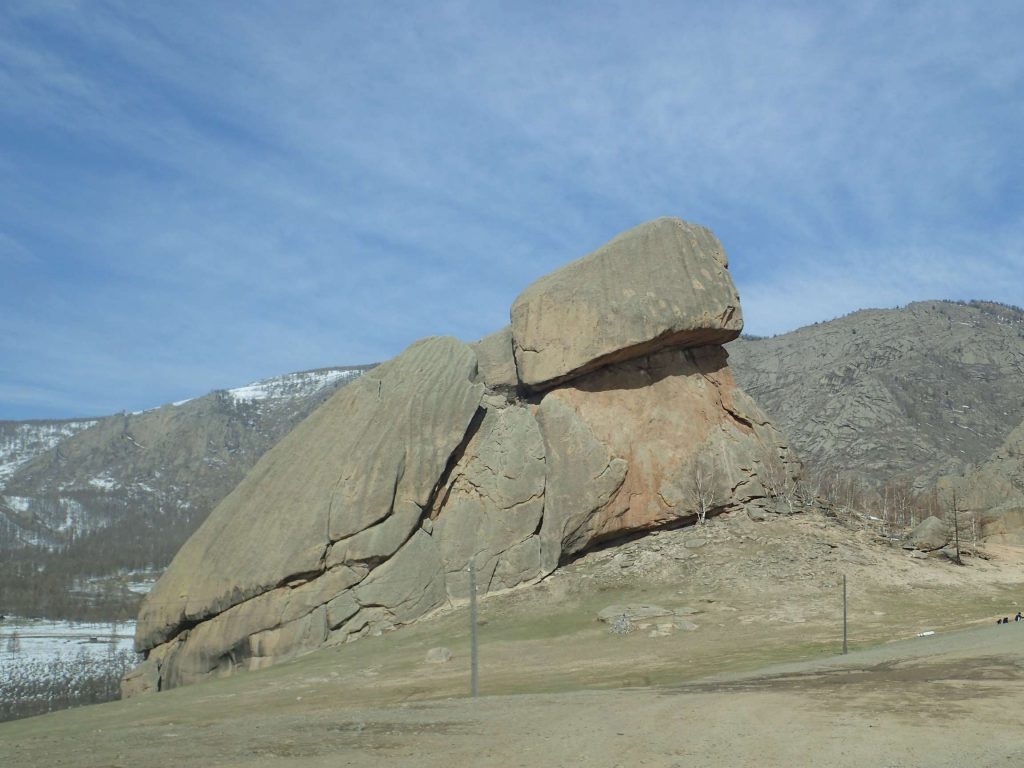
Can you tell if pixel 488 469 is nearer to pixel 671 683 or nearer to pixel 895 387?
pixel 671 683

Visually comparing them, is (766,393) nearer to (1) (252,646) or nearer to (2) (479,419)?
(2) (479,419)

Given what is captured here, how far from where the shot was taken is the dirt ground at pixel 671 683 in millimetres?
16016

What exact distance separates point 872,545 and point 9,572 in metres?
162

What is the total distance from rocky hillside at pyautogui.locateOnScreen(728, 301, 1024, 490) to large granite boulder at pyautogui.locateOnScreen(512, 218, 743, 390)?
69.8 m

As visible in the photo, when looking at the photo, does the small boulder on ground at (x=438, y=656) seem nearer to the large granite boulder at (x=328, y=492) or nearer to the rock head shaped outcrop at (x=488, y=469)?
the rock head shaped outcrop at (x=488, y=469)

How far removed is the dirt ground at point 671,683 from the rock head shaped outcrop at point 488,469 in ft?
6.32

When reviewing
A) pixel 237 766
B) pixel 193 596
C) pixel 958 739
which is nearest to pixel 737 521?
pixel 193 596

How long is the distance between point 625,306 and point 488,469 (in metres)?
9.69

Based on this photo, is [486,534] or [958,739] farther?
[486,534]

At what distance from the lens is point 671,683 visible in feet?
83.1

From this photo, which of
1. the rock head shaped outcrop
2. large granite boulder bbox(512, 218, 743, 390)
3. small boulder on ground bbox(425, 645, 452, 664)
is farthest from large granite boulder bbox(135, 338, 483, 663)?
small boulder on ground bbox(425, 645, 452, 664)

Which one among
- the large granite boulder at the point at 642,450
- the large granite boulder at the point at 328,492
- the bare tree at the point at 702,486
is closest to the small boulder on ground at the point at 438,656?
the large granite boulder at the point at 328,492

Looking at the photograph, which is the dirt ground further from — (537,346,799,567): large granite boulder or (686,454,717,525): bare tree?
(537,346,799,567): large granite boulder

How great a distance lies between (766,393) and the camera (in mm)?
150875
